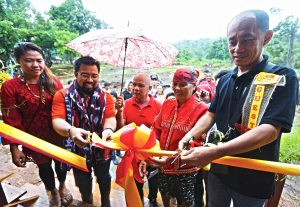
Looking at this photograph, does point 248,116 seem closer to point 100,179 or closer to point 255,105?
point 255,105

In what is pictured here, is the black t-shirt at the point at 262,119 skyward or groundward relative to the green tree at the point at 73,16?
groundward

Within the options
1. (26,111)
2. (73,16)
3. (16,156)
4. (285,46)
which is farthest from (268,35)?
(73,16)

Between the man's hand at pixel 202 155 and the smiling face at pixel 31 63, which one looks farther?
the smiling face at pixel 31 63

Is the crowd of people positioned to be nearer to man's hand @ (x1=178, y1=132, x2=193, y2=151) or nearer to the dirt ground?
man's hand @ (x1=178, y1=132, x2=193, y2=151)

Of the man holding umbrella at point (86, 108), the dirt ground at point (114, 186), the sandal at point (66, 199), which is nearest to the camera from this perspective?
the man holding umbrella at point (86, 108)

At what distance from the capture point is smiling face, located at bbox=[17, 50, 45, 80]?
93.0 inches

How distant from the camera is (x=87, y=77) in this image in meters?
2.31

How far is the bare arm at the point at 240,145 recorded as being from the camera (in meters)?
1.36

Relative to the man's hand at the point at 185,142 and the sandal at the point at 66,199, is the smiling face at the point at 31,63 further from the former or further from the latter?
the man's hand at the point at 185,142

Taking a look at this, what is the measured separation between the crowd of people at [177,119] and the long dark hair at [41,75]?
10mm

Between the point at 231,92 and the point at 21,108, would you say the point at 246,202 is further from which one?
the point at 21,108

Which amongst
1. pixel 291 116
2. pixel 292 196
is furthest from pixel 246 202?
pixel 292 196

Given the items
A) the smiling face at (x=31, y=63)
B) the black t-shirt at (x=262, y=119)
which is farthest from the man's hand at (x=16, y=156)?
the black t-shirt at (x=262, y=119)

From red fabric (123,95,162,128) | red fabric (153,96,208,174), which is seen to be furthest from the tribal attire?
red fabric (123,95,162,128)
